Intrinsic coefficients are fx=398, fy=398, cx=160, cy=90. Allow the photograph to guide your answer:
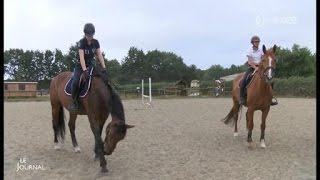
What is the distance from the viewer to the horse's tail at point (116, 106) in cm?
586

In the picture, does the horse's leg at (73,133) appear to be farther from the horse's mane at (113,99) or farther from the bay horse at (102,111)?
the horse's mane at (113,99)

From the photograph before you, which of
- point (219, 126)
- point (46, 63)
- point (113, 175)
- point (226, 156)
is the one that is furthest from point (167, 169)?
point (46, 63)

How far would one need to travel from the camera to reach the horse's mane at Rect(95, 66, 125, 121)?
5.87 metres

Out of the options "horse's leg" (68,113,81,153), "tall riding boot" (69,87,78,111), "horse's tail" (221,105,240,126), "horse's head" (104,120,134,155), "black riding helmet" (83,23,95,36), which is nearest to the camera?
"horse's head" (104,120,134,155)

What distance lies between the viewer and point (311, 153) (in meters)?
6.99

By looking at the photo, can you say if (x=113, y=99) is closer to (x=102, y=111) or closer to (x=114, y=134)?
(x=102, y=111)

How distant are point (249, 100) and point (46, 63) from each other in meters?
51.1

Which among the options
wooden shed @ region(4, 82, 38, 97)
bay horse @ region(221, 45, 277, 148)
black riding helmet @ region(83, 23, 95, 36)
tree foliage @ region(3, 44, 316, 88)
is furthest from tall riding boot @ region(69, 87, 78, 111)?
wooden shed @ region(4, 82, 38, 97)

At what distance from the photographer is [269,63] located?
A: 7.20 m

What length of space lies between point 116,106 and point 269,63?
301 cm

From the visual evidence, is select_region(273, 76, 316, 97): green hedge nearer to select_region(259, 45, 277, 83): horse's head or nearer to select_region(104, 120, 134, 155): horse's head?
select_region(259, 45, 277, 83): horse's head

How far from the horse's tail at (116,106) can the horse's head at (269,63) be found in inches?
113

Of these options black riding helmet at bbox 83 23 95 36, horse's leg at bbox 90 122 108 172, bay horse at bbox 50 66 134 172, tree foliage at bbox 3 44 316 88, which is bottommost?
horse's leg at bbox 90 122 108 172

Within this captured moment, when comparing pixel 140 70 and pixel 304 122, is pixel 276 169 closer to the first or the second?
pixel 304 122
